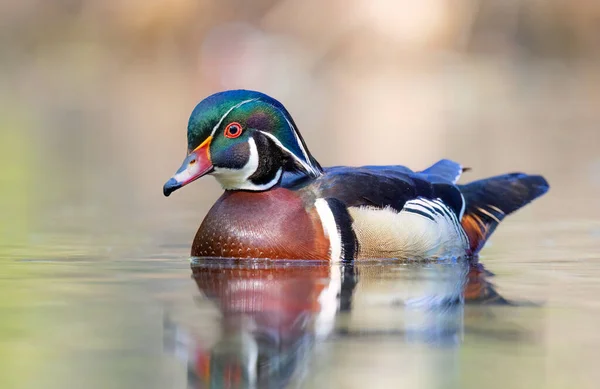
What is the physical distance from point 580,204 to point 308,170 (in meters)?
3.97

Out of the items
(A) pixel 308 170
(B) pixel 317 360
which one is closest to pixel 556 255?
(A) pixel 308 170

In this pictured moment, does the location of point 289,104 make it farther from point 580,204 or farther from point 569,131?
point 580,204

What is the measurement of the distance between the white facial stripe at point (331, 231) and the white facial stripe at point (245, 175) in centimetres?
37

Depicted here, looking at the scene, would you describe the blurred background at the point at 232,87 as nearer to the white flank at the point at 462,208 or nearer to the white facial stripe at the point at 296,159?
the white flank at the point at 462,208

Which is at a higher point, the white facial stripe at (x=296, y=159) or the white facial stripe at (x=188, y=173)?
the white facial stripe at (x=296, y=159)

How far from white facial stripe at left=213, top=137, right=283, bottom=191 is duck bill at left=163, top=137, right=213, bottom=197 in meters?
0.13

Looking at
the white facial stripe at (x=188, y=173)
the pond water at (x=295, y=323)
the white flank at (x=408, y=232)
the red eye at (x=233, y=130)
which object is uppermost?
the red eye at (x=233, y=130)

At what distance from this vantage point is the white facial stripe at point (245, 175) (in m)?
7.07

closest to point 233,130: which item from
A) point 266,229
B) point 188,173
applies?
point 188,173

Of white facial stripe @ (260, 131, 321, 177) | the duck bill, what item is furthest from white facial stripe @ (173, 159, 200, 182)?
white facial stripe @ (260, 131, 321, 177)

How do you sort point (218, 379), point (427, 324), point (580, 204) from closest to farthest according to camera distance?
point (218, 379) → point (427, 324) → point (580, 204)

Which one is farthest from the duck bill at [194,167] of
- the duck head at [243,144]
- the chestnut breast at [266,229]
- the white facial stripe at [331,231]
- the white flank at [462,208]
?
the white flank at [462,208]

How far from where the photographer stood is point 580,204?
10.5 metres

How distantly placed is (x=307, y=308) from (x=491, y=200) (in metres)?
3.04
